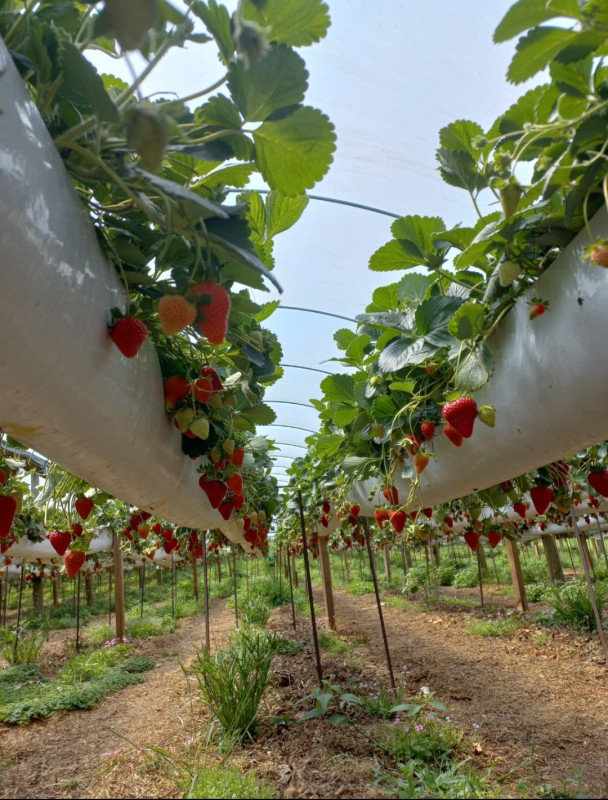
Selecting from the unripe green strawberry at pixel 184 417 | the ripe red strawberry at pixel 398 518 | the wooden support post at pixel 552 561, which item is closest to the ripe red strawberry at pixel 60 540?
the unripe green strawberry at pixel 184 417

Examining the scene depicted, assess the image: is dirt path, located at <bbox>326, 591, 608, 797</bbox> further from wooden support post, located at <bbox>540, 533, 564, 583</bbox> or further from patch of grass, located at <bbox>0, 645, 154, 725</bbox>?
wooden support post, located at <bbox>540, 533, 564, 583</bbox>

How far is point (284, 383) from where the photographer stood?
7.32 metres

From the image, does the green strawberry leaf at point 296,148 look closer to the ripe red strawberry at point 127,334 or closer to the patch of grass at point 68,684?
the ripe red strawberry at point 127,334

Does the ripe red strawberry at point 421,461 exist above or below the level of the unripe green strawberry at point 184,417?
below

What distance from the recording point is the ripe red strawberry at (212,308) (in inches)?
38.1

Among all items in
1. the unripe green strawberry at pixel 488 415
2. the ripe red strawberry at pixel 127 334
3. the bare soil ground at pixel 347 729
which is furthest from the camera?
the bare soil ground at pixel 347 729

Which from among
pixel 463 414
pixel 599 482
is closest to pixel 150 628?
pixel 599 482

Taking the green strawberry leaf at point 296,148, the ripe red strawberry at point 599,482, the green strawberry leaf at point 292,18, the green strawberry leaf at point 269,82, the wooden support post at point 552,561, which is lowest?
the wooden support post at point 552,561

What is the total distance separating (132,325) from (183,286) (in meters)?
0.16

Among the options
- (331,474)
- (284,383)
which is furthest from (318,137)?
(284,383)

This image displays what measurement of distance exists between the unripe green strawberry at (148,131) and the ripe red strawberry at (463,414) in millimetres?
1134

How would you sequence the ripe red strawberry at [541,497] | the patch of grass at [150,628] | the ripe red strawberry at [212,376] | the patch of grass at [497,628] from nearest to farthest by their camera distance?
the ripe red strawberry at [212,376], the ripe red strawberry at [541,497], the patch of grass at [497,628], the patch of grass at [150,628]

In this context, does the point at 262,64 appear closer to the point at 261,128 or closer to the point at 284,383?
the point at 261,128

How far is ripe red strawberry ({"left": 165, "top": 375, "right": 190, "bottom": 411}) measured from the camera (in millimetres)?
1680
